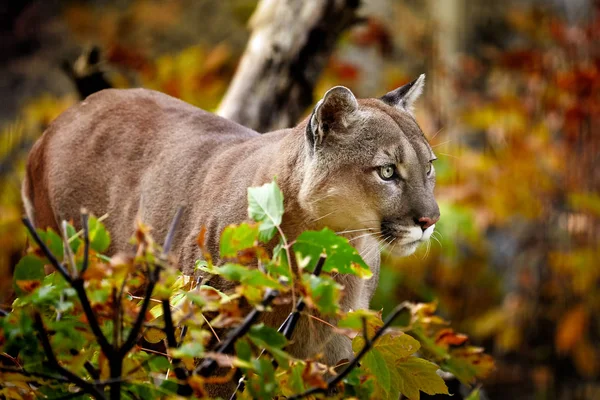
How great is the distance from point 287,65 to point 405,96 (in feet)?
6.31

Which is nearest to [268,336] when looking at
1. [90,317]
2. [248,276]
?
[248,276]

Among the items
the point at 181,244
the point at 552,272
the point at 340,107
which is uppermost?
the point at 340,107

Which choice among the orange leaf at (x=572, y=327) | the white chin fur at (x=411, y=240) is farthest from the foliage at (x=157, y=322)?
the orange leaf at (x=572, y=327)

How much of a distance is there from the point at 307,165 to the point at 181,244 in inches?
25.3

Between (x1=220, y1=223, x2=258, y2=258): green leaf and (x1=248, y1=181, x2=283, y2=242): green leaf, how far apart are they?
62 millimetres

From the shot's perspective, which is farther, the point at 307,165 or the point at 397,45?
the point at 397,45

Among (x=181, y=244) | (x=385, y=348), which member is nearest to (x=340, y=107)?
(x=181, y=244)

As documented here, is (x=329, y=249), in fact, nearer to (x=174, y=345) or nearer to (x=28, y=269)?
(x=174, y=345)

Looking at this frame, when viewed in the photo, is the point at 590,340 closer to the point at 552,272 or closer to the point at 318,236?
the point at 552,272

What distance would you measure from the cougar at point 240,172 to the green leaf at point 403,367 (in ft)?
1.66

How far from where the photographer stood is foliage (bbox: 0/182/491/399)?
1.59 m

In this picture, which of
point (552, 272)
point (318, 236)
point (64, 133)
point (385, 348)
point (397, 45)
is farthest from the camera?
point (397, 45)

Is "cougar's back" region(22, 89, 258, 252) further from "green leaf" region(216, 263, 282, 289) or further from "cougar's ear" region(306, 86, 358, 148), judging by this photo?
"green leaf" region(216, 263, 282, 289)

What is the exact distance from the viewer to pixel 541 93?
7266mm
